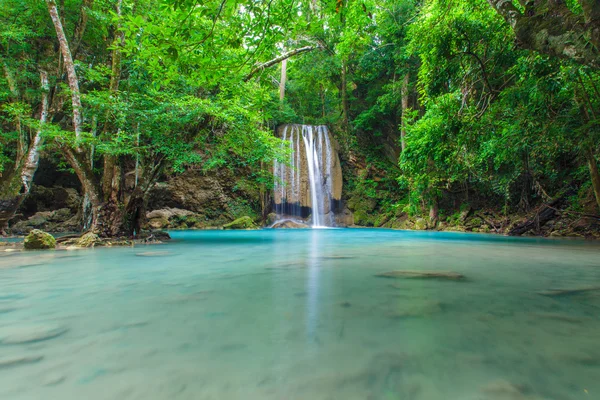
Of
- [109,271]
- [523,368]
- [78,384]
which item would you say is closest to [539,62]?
[523,368]

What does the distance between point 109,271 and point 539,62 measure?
6644 millimetres

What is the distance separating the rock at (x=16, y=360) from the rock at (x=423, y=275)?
9.14 ft

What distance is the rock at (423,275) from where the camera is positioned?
3084mm

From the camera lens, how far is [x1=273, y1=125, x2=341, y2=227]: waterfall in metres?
18.2

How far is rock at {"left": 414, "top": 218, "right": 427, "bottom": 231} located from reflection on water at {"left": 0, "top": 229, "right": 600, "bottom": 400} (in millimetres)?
12190

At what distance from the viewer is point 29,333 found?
163 centimetres

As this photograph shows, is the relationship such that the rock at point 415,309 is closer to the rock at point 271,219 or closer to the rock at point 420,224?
the rock at point 420,224

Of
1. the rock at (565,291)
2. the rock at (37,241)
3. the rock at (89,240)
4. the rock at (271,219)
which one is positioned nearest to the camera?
the rock at (565,291)

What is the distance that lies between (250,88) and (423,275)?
6792mm

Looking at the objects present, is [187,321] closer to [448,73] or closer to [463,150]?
[448,73]

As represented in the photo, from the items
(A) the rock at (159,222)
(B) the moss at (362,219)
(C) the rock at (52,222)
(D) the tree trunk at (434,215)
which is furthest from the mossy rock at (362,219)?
(C) the rock at (52,222)

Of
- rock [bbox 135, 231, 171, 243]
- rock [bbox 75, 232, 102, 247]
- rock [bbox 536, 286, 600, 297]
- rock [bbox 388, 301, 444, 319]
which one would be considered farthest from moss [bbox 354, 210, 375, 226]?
rock [bbox 388, 301, 444, 319]

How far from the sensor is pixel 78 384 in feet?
3.61

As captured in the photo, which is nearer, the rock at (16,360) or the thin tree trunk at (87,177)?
the rock at (16,360)
